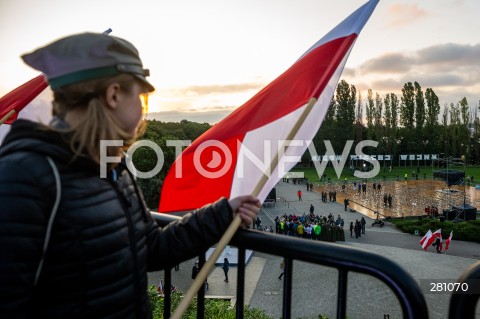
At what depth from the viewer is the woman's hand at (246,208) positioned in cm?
181

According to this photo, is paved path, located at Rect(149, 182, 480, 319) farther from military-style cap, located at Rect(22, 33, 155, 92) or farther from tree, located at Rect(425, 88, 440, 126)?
→ tree, located at Rect(425, 88, 440, 126)

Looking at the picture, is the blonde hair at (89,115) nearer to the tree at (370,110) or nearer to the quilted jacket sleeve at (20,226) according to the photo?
the quilted jacket sleeve at (20,226)

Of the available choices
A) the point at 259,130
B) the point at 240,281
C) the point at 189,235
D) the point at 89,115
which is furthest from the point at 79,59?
the point at 259,130

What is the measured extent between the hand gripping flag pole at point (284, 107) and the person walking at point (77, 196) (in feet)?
3.82

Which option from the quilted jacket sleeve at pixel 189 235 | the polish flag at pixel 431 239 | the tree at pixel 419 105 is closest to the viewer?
the quilted jacket sleeve at pixel 189 235

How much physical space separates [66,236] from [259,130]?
1.70m

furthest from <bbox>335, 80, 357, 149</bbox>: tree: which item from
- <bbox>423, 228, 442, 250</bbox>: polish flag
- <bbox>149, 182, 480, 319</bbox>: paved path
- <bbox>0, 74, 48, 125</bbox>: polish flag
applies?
<bbox>0, 74, 48, 125</bbox>: polish flag

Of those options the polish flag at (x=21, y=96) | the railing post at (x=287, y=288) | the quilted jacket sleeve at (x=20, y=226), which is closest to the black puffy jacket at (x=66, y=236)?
the quilted jacket sleeve at (x=20, y=226)

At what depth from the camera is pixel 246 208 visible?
1.83m

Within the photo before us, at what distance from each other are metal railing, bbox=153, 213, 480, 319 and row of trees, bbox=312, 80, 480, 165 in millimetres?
60316

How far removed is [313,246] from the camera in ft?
5.15

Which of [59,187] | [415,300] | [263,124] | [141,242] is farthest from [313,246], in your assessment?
[263,124]

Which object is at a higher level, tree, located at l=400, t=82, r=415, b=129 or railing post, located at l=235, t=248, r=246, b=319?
tree, located at l=400, t=82, r=415, b=129

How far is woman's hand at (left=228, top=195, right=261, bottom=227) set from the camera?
1809mm
